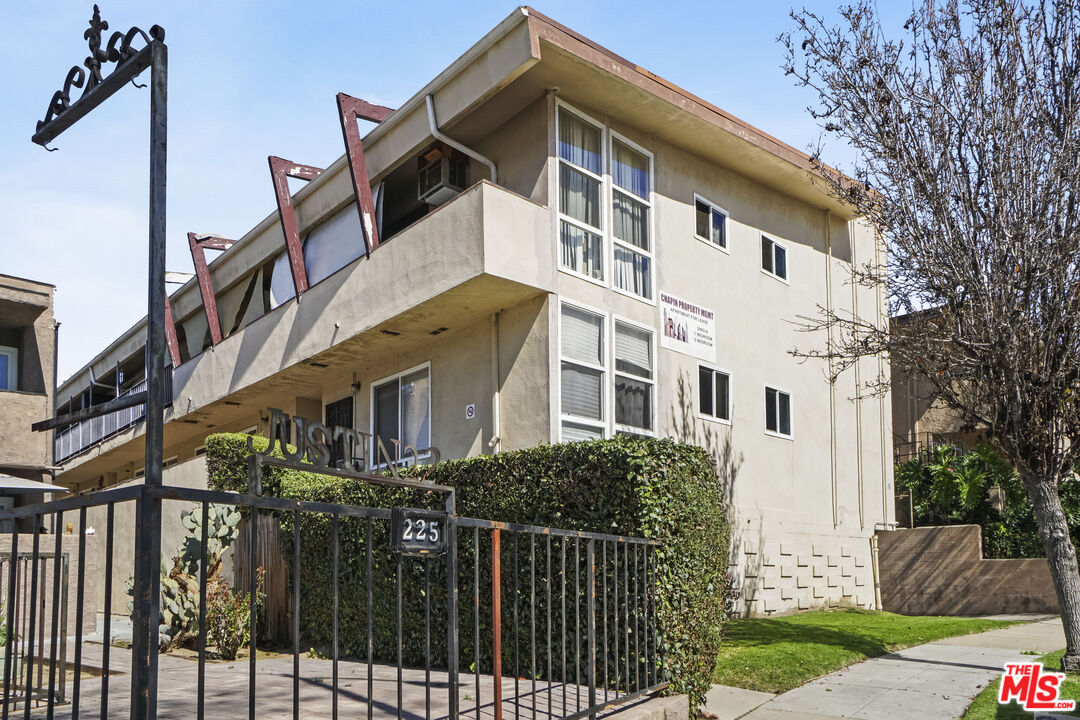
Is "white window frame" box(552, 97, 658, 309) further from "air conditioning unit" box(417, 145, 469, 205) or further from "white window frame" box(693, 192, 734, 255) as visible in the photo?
"air conditioning unit" box(417, 145, 469, 205)

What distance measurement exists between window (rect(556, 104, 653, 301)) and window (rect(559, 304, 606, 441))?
73 centimetres

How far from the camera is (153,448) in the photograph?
3846 millimetres

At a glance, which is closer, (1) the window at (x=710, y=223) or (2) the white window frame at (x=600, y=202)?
(2) the white window frame at (x=600, y=202)

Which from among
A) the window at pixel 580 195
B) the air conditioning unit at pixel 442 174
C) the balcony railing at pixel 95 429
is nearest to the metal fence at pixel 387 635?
the window at pixel 580 195

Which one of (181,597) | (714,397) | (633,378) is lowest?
(181,597)

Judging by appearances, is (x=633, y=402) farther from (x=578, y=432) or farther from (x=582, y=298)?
(x=582, y=298)

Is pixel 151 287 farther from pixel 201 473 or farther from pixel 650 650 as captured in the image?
pixel 201 473

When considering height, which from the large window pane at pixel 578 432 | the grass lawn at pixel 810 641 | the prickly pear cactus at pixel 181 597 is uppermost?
the large window pane at pixel 578 432

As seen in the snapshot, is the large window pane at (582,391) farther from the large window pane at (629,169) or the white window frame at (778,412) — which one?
the white window frame at (778,412)

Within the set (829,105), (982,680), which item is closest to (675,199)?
(829,105)

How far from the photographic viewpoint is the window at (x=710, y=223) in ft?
53.1

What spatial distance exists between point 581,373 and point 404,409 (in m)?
3.71

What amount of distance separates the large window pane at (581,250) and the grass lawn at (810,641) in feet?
18.2

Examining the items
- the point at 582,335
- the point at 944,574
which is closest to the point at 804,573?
the point at 944,574
